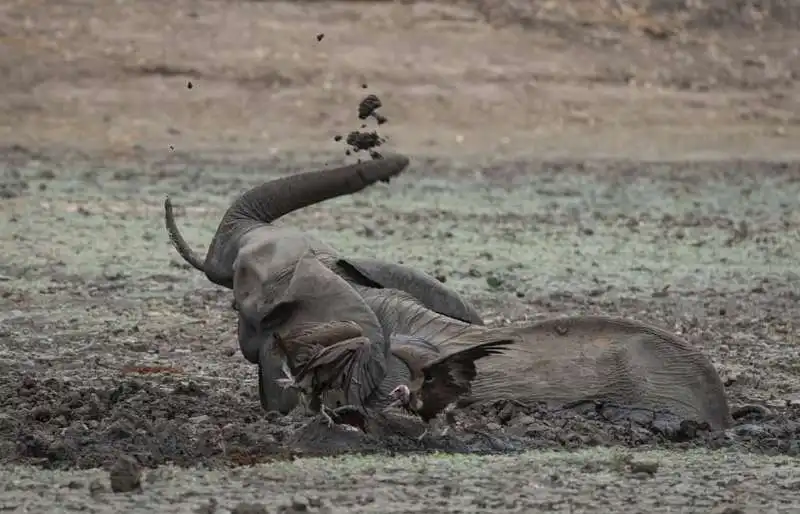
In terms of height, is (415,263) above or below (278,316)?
below

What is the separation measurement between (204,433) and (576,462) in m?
1.37

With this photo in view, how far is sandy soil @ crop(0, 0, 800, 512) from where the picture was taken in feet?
23.9

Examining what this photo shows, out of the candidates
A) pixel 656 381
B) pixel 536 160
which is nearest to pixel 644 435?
pixel 656 381

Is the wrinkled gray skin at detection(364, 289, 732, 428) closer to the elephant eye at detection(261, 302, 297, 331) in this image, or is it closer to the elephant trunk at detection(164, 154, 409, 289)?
the elephant eye at detection(261, 302, 297, 331)

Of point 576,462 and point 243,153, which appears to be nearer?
point 576,462

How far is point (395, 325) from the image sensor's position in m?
8.43

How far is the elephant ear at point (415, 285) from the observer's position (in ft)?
28.7

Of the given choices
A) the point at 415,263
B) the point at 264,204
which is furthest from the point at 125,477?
the point at 415,263

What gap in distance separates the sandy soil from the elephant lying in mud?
0.43ft

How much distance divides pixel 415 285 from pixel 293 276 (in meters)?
0.58

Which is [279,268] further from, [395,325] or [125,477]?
[125,477]

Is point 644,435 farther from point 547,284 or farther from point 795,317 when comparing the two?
point 547,284

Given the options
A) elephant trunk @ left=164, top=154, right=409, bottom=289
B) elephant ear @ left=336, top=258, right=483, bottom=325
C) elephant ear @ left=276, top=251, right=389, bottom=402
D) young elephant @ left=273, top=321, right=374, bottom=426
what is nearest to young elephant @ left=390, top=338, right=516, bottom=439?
young elephant @ left=273, top=321, right=374, bottom=426

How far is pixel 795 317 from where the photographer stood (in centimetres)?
1186
